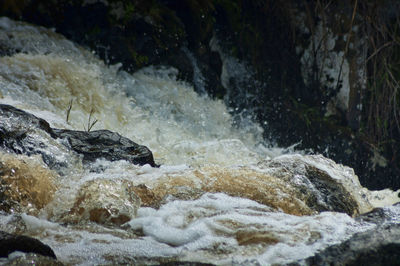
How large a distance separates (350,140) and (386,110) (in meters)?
0.58

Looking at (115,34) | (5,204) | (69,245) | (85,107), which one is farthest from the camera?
(115,34)

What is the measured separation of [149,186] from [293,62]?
165 inches

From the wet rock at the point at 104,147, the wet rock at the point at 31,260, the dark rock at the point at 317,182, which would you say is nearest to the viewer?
the wet rock at the point at 31,260

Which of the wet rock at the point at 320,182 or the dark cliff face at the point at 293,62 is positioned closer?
the wet rock at the point at 320,182

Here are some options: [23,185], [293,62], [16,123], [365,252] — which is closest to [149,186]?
[23,185]

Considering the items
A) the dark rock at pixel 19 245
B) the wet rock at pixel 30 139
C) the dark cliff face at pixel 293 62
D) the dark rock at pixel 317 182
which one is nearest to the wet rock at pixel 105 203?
the wet rock at pixel 30 139

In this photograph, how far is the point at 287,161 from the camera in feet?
11.7

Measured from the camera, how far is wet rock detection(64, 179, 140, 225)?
8.21ft

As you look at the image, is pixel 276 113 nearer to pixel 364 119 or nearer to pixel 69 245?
pixel 364 119

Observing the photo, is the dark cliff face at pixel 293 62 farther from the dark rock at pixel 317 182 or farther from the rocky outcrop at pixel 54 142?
the dark rock at pixel 317 182

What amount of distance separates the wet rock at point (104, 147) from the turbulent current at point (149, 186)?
0.08 metres

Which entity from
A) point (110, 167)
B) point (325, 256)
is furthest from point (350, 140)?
point (325, 256)

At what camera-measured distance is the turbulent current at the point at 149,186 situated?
7.06 feet

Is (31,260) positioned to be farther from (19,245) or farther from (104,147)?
(104,147)
